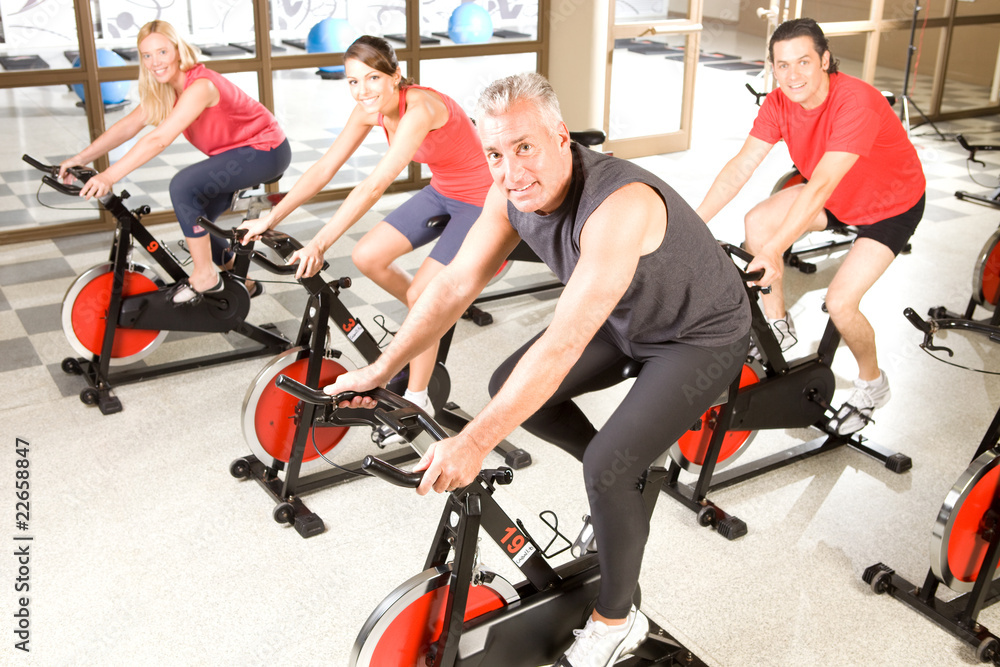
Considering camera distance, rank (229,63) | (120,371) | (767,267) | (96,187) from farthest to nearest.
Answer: (229,63) → (120,371) → (96,187) → (767,267)

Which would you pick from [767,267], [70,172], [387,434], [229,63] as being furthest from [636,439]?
[229,63]

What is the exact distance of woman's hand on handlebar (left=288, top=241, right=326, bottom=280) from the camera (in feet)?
8.36

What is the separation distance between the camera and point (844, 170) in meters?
2.80

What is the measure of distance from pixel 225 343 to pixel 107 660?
196 centimetres

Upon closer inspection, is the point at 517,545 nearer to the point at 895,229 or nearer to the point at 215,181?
the point at 895,229

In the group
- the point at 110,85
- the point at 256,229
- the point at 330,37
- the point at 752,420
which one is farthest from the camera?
the point at 330,37

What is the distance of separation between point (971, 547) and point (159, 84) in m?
3.24

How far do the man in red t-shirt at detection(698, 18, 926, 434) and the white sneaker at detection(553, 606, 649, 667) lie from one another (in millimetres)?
1326

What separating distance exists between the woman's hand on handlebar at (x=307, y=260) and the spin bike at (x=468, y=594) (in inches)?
32.2

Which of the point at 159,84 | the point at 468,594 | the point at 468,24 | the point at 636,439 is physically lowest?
the point at 468,594

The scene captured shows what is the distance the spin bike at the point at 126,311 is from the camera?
3387mm

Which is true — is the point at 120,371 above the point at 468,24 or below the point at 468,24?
below

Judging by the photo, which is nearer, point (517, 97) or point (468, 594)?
point (517, 97)

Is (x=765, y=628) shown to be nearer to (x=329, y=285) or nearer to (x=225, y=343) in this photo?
(x=329, y=285)
